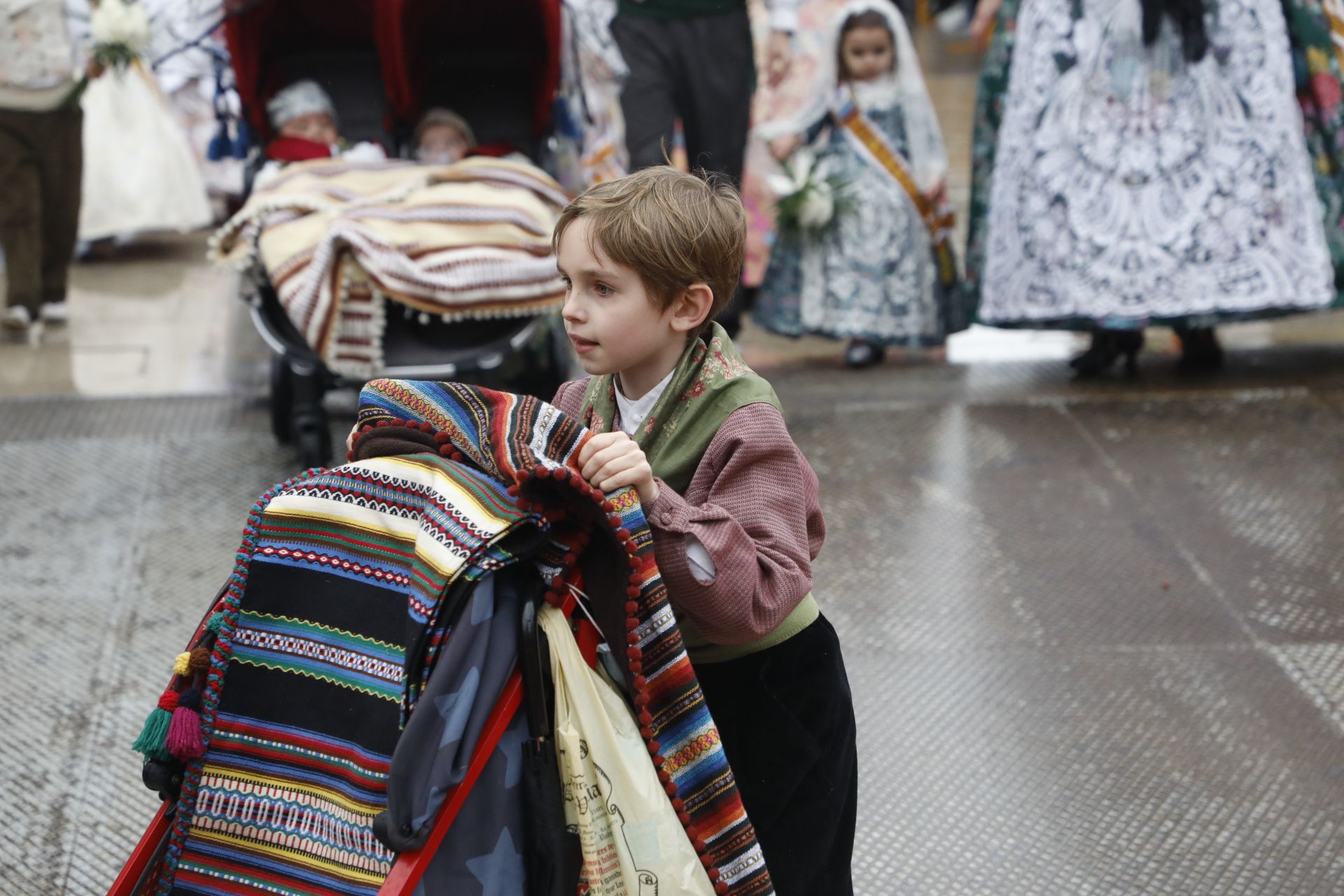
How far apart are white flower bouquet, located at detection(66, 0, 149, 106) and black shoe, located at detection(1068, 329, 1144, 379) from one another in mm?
4531

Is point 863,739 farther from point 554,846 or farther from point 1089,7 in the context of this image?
point 1089,7

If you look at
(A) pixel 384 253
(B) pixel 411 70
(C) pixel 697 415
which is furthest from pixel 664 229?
(B) pixel 411 70

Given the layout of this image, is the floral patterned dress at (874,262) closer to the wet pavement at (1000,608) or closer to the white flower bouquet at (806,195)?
the white flower bouquet at (806,195)

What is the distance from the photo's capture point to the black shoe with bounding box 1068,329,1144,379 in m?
6.02

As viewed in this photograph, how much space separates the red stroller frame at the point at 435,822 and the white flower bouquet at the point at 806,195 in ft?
15.3

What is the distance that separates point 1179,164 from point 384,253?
2984 millimetres

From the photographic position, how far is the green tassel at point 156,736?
1856 millimetres

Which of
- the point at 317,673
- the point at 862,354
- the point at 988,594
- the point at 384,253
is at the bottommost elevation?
the point at 862,354

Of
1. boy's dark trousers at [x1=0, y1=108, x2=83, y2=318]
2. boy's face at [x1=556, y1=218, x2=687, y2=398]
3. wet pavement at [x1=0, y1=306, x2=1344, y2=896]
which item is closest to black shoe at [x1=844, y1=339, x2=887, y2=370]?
wet pavement at [x1=0, y1=306, x2=1344, y2=896]

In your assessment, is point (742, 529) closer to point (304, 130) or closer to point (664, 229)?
point (664, 229)

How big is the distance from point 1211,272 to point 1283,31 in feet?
2.93

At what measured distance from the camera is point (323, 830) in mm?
1772

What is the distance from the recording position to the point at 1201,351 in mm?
6117

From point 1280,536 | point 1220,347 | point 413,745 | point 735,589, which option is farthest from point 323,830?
point 1220,347
